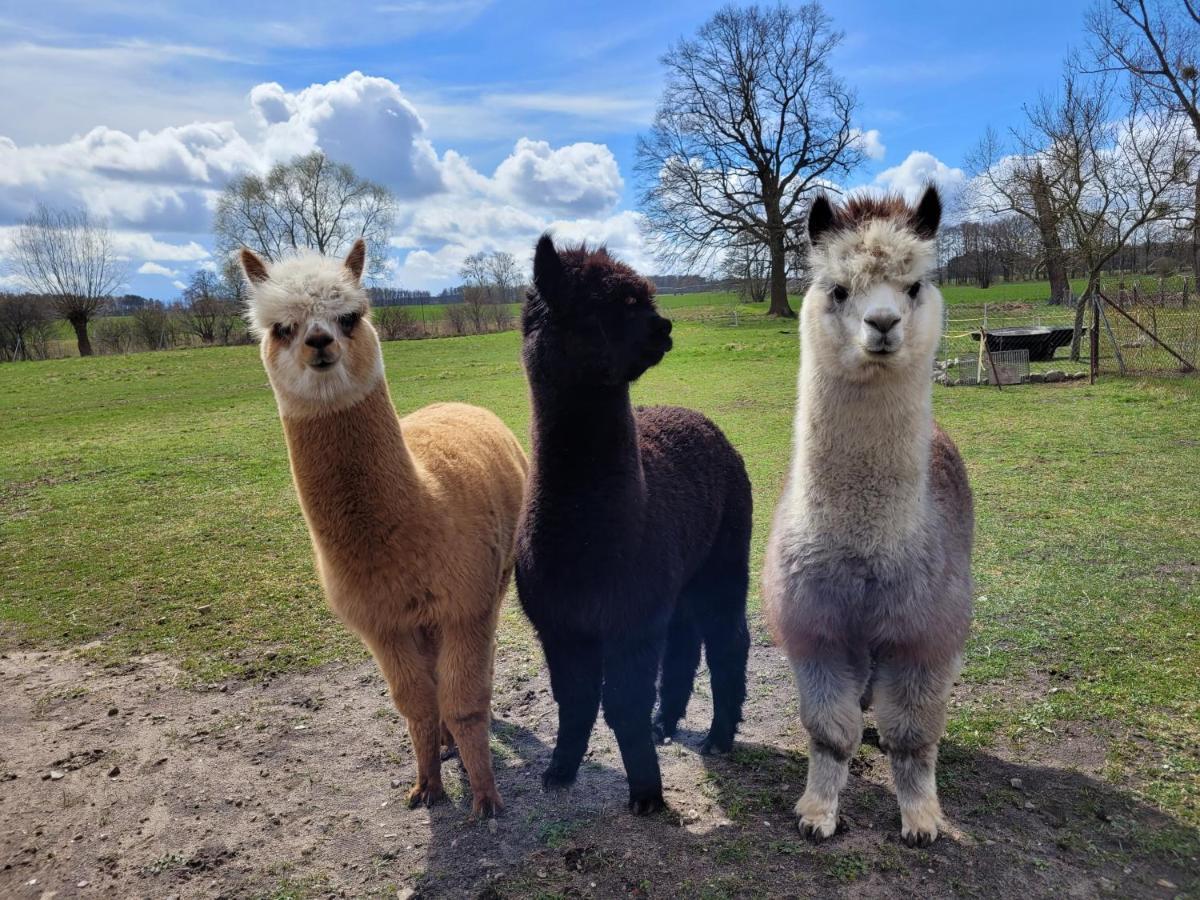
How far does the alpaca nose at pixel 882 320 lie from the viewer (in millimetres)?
2580

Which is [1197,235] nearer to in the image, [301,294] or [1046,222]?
[1046,222]

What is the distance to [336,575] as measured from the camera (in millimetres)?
3381

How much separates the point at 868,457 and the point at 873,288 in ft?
2.09

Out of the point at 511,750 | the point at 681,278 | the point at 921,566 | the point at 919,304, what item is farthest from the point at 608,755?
the point at 681,278

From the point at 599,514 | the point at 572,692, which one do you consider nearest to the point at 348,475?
the point at 599,514

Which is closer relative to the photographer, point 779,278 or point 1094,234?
point 1094,234

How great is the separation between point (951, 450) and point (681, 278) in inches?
1039

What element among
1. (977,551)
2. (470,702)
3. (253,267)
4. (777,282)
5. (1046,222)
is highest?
(1046,222)

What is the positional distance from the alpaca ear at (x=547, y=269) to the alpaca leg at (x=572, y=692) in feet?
4.80

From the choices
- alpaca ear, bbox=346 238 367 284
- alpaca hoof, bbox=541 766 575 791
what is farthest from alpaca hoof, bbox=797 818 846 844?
alpaca ear, bbox=346 238 367 284

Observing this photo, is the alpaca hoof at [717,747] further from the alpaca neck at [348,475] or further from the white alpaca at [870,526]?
the alpaca neck at [348,475]

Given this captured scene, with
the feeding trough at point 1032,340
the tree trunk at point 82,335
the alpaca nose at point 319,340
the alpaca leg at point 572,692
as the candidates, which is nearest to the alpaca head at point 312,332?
the alpaca nose at point 319,340

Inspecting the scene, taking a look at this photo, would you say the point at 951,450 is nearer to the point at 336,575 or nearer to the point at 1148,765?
the point at 1148,765

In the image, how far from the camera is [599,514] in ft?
10.1
